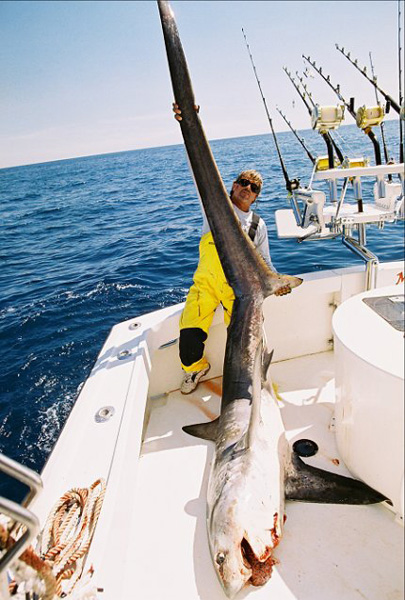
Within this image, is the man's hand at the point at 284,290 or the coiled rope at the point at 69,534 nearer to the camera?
the coiled rope at the point at 69,534

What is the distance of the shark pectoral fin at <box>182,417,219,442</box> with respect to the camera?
2631 mm

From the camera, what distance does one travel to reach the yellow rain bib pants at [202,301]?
2.97 meters

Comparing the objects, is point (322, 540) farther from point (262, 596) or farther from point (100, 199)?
point (100, 199)

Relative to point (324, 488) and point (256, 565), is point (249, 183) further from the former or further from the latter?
point (256, 565)

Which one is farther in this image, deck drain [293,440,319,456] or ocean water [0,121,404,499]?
ocean water [0,121,404,499]

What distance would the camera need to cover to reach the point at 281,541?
1943 mm

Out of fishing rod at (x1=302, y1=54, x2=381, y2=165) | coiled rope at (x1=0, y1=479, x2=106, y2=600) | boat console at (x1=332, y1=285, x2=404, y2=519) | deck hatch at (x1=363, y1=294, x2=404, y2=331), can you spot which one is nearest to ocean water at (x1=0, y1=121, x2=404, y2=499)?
fishing rod at (x1=302, y1=54, x2=381, y2=165)

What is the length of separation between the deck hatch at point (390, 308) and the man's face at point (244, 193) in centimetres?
148

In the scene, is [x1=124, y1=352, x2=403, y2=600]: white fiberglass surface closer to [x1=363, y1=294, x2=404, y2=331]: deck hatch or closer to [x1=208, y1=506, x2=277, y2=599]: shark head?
[x1=208, y1=506, x2=277, y2=599]: shark head

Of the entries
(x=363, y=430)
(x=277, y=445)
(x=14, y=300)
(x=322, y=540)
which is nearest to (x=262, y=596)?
(x=322, y=540)

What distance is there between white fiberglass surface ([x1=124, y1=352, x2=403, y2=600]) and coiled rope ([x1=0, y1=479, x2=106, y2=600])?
0.78 ft

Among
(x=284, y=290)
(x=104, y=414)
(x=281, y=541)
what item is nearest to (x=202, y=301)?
(x=284, y=290)

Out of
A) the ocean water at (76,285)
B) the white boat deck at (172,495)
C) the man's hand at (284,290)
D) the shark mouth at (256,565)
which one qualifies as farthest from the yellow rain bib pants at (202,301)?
the ocean water at (76,285)

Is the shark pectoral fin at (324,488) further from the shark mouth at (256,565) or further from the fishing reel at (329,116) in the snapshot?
the fishing reel at (329,116)
